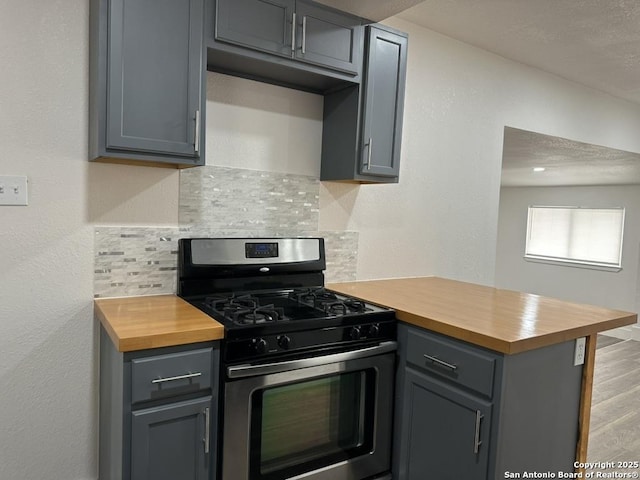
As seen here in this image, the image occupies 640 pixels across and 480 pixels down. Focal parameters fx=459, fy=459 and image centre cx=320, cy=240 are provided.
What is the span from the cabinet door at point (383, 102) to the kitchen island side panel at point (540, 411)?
1.14m

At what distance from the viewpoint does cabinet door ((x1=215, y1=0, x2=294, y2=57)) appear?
182cm

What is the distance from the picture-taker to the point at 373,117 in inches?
89.5

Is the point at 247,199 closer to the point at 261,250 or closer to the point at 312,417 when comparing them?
the point at 261,250

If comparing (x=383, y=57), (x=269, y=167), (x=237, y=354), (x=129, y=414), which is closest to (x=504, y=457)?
(x=237, y=354)

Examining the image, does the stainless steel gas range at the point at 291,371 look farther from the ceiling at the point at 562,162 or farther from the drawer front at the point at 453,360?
the ceiling at the point at 562,162

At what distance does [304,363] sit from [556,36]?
98.4 inches

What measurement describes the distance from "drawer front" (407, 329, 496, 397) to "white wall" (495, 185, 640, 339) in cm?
543

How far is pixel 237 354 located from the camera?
1605mm

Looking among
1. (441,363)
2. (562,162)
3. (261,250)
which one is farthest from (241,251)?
(562,162)

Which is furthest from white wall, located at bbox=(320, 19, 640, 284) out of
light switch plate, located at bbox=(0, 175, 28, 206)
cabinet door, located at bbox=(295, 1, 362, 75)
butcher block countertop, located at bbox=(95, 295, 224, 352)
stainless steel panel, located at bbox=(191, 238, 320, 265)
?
light switch plate, located at bbox=(0, 175, 28, 206)

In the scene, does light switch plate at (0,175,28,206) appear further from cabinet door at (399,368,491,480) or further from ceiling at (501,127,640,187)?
ceiling at (501,127,640,187)

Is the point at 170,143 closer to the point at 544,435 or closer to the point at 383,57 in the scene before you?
the point at 383,57

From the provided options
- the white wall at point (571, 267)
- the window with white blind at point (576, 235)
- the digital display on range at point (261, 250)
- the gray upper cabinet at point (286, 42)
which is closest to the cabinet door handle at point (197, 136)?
the gray upper cabinet at point (286, 42)

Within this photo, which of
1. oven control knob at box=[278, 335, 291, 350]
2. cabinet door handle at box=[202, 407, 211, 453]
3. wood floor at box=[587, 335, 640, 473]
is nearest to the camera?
cabinet door handle at box=[202, 407, 211, 453]
